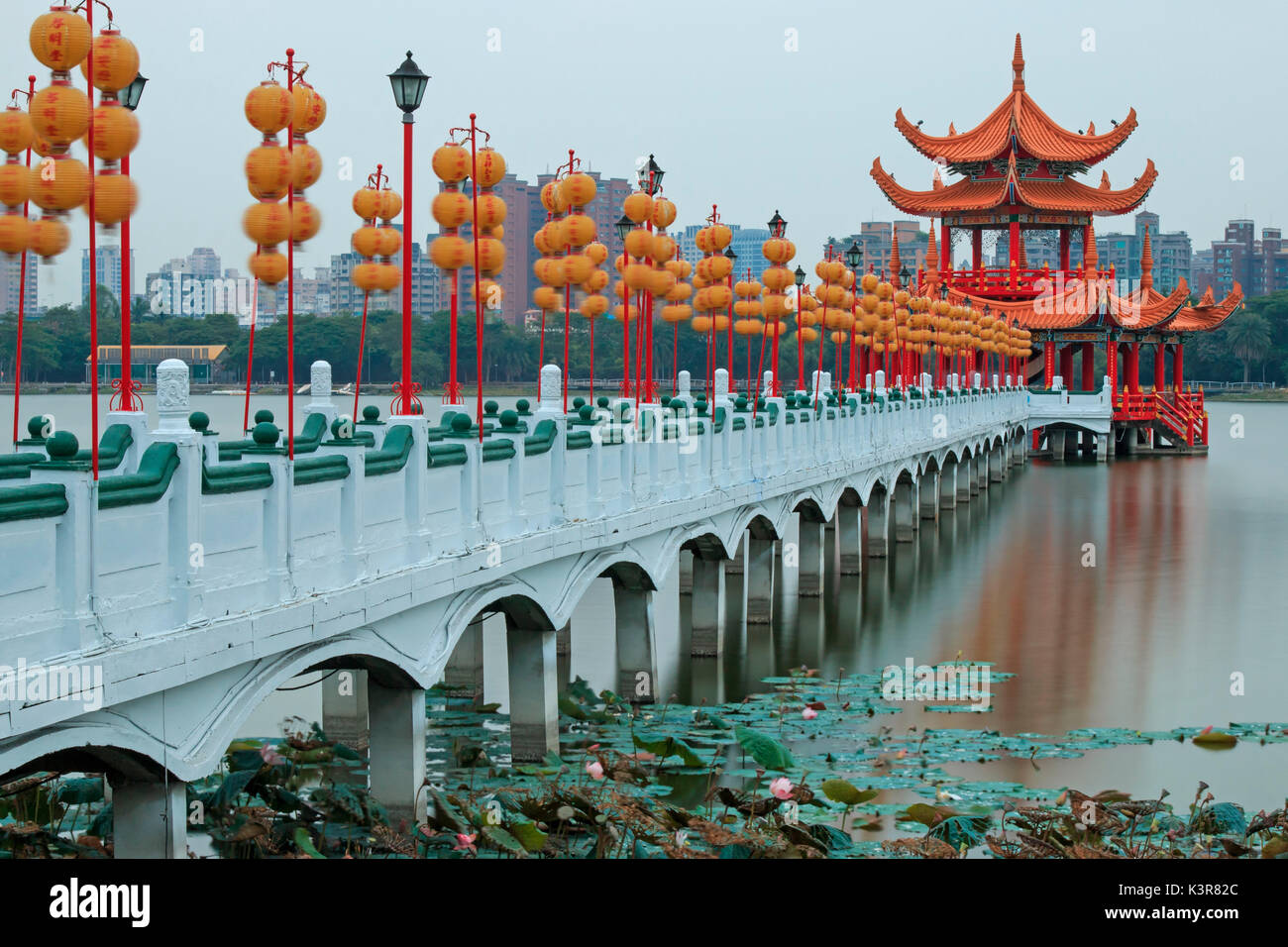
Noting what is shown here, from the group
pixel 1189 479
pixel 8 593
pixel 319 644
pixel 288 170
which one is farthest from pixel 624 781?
pixel 1189 479

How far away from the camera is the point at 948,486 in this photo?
43.6 meters

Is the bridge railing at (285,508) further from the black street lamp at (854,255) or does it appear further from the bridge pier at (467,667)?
the black street lamp at (854,255)

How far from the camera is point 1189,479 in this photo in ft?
171

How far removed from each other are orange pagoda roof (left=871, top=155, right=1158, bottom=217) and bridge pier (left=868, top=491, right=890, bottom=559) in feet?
124

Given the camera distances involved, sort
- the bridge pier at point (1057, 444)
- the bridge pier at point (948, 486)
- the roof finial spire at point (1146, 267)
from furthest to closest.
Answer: the roof finial spire at point (1146, 267)
the bridge pier at point (1057, 444)
the bridge pier at point (948, 486)

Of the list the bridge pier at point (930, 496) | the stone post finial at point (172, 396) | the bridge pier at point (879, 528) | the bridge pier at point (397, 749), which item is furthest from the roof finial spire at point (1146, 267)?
the stone post finial at point (172, 396)

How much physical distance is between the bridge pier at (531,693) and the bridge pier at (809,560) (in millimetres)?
12021

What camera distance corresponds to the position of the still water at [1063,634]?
16.8 m

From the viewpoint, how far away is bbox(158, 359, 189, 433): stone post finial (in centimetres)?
923

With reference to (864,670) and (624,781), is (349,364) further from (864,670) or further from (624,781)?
(624,781)

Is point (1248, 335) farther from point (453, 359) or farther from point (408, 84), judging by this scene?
point (408, 84)

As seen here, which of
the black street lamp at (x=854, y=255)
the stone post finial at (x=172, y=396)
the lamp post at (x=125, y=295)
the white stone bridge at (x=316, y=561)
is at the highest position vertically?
the black street lamp at (x=854, y=255)

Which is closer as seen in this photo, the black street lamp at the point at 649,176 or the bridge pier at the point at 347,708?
the bridge pier at the point at 347,708

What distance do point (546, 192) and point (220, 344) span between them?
74.4ft
